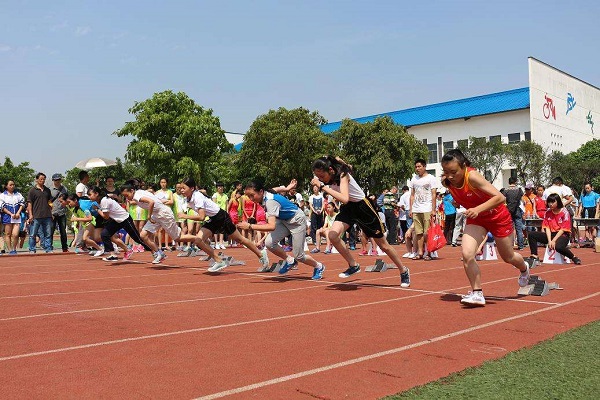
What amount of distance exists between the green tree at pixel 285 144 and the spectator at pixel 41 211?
89.9 ft

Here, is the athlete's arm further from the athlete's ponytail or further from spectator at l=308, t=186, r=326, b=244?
spectator at l=308, t=186, r=326, b=244

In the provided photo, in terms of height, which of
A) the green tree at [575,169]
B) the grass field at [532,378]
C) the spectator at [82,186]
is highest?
the green tree at [575,169]

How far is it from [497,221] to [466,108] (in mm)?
63499

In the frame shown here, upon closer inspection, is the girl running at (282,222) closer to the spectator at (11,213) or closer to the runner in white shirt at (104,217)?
the runner in white shirt at (104,217)

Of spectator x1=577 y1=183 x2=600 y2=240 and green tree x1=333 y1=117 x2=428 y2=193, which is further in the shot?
green tree x1=333 y1=117 x2=428 y2=193

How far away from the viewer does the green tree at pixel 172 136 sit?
45656mm

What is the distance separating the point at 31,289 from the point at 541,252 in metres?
11.9

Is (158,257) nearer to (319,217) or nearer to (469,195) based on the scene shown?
(319,217)

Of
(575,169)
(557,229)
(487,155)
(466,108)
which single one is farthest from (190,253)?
(466,108)

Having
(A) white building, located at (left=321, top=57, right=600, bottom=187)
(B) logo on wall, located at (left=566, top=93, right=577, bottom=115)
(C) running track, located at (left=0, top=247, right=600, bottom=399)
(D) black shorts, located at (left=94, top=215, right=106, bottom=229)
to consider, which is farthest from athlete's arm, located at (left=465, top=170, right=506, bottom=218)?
(B) logo on wall, located at (left=566, top=93, right=577, bottom=115)

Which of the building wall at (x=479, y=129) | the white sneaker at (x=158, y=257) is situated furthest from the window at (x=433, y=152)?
the white sneaker at (x=158, y=257)

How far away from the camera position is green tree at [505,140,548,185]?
52.3 m

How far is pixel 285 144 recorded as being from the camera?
142 ft

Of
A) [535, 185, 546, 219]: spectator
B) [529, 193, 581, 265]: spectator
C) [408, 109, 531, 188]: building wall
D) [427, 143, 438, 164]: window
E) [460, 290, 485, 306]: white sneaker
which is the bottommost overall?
[460, 290, 485, 306]: white sneaker
